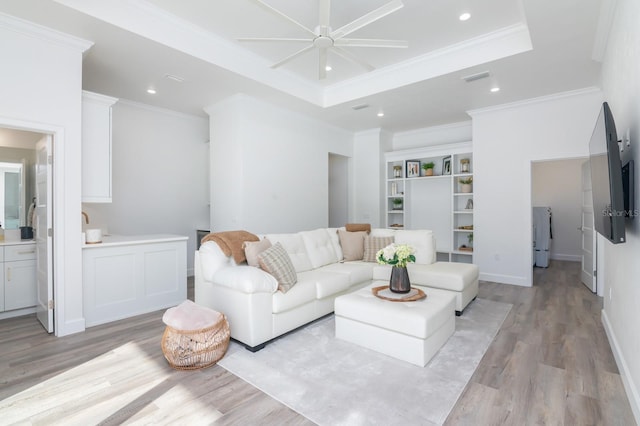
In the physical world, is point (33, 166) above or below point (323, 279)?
above

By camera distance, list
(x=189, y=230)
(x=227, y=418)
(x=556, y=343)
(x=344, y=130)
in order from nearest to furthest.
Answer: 1. (x=227, y=418)
2. (x=556, y=343)
3. (x=189, y=230)
4. (x=344, y=130)

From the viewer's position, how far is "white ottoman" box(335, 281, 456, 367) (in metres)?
2.47

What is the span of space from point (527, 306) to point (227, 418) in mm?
3795

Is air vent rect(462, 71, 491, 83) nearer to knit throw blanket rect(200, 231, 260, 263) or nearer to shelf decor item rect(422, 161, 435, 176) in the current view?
shelf decor item rect(422, 161, 435, 176)

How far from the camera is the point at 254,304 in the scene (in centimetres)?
270

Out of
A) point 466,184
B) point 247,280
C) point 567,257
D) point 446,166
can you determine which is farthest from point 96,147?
point 567,257

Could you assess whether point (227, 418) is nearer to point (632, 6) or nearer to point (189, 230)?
point (632, 6)

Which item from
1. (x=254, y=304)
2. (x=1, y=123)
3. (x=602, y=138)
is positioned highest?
(x=1, y=123)

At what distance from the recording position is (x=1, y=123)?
2764 millimetres

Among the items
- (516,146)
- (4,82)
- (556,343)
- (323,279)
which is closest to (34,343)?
(4,82)

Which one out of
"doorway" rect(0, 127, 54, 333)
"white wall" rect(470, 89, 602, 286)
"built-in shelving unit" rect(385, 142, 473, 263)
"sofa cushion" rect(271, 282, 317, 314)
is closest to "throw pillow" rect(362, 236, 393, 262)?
"sofa cushion" rect(271, 282, 317, 314)

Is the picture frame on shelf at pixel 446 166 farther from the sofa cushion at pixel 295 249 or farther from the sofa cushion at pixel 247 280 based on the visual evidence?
the sofa cushion at pixel 247 280

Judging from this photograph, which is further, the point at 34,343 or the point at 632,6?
the point at 34,343

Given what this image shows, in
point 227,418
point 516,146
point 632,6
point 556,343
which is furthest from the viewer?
point 516,146
